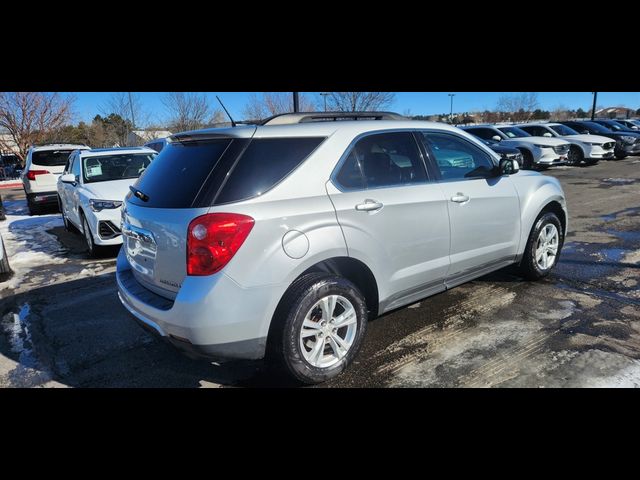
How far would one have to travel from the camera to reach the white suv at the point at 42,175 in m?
10.8

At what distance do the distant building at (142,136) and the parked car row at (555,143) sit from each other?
64.8ft

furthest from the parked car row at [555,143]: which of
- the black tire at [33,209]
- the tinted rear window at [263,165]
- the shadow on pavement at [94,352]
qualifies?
the black tire at [33,209]

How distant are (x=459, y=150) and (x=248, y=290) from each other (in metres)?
2.54

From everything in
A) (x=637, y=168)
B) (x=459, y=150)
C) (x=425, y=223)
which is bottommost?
(x=637, y=168)

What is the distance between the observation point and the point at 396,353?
11.3 feet

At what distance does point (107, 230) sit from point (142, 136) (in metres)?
24.8

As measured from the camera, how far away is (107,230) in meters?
6.29

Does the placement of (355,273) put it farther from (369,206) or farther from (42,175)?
(42,175)

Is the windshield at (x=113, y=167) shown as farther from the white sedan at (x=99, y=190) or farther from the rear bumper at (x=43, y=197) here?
the rear bumper at (x=43, y=197)

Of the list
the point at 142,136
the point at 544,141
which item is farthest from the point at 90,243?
the point at 142,136

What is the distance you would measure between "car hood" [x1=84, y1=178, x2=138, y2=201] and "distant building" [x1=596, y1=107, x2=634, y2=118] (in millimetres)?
81920
